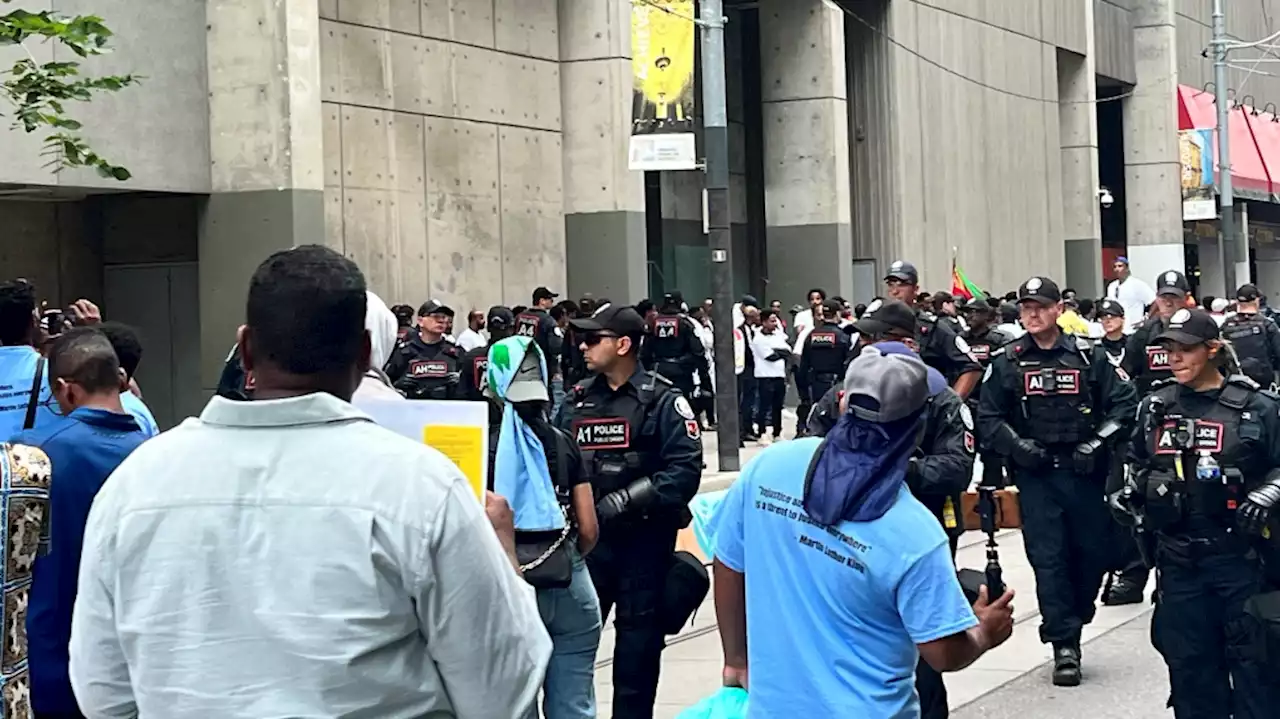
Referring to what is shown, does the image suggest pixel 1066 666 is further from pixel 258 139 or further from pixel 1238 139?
pixel 1238 139

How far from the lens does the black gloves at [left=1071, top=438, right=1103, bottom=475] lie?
8.95 m

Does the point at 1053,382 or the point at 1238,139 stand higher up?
the point at 1238,139

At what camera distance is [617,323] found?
726 centimetres

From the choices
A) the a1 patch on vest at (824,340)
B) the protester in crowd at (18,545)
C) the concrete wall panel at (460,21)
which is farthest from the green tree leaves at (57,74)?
the concrete wall panel at (460,21)

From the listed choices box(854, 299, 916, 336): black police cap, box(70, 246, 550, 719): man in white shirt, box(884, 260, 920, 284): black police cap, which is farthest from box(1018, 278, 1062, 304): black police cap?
box(70, 246, 550, 719): man in white shirt

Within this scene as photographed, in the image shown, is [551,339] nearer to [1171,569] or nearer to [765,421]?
[765,421]

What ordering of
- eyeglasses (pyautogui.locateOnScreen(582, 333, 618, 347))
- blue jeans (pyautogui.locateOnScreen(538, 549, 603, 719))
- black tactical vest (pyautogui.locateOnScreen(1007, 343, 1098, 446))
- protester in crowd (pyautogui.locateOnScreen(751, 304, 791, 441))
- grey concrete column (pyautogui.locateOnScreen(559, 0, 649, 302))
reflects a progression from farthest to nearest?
grey concrete column (pyautogui.locateOnScreen(559, 0, 649, 302))
protester in crowd (pyautogui.locateOnScreen(751, 304, 791, 441))
black tactical vest (pyautogui.locateOnScreen(1007, 343, 1098, 446))
eyeglasses (pyautogui.locateOnScreen(582, 333, 618, 347))
blue jeans (pyautogui.locateOnScreen(538, 549, 603, 719))

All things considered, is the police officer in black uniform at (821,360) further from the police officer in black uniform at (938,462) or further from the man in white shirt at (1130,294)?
the police officer in black uniform at (938,462)

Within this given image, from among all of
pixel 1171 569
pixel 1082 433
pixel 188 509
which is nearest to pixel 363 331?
pixel 188 509

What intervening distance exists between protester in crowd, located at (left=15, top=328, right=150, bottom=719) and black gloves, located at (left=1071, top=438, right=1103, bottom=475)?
17.2 ft

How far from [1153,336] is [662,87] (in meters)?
7.06

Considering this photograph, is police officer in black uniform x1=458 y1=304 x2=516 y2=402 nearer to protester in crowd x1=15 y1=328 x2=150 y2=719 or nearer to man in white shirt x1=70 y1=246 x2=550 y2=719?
protester in crowd x1=15 y1=328 x2=150 y2=719

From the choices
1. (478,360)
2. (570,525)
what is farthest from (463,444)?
(478,360)

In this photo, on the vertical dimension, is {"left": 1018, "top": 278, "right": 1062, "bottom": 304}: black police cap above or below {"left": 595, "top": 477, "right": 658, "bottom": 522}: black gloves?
above
